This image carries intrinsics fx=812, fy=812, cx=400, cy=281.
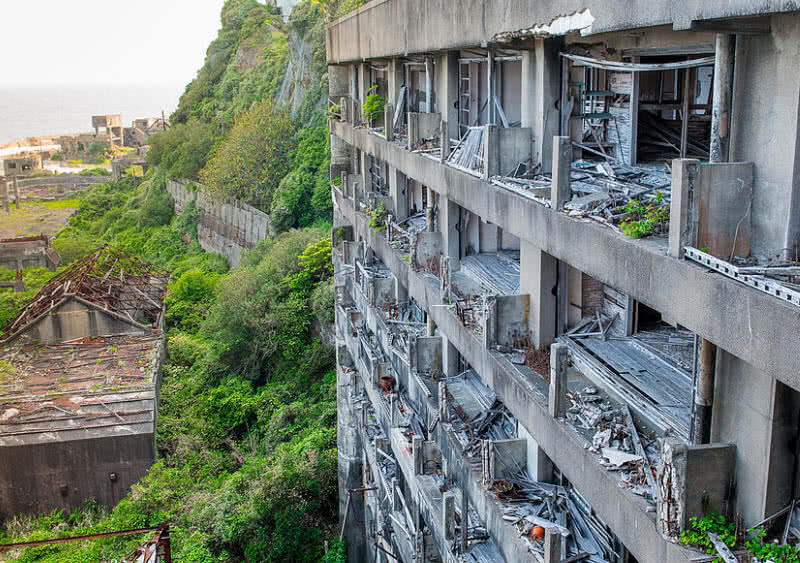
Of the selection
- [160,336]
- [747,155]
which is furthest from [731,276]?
[160,336]

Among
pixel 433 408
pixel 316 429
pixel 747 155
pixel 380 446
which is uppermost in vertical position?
pixel 747 155

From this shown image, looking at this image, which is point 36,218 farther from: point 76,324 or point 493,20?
point 493,20

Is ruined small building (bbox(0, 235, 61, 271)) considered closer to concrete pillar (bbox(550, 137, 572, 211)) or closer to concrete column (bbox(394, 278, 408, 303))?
concrete column (bbox(394, 278, 408, 303))

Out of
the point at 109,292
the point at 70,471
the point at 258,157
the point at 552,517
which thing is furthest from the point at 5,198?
the point at 552,517

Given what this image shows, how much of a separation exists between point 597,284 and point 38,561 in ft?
67.4

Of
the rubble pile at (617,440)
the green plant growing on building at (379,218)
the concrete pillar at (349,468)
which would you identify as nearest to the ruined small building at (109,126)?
the concrete pillar at (349,468)

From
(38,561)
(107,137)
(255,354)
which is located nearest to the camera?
(38,561)

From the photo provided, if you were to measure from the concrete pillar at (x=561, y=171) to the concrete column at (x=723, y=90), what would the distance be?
94.5 inches

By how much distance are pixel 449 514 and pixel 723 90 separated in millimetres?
7809

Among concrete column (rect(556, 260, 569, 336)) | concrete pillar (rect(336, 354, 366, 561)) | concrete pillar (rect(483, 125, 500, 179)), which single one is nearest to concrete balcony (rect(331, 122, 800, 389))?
concrete pillar (rect(483, 125, 500, 179))

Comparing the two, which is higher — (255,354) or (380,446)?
(380,446)

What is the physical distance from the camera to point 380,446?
66.4ft

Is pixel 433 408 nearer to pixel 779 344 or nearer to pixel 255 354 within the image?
pixel 779 344

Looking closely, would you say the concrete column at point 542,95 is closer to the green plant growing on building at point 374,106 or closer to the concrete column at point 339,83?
the green plant growing on building at point 374,106
